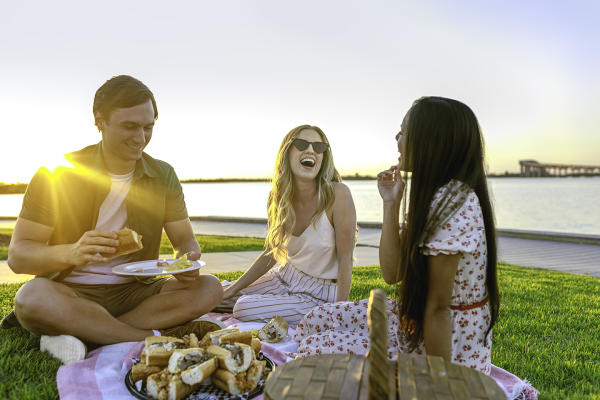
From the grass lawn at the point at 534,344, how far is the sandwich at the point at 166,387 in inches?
27.9

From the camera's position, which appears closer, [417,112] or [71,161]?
[417,112]

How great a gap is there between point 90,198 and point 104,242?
2.30ft

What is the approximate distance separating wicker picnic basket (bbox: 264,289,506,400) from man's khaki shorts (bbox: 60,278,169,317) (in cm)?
249

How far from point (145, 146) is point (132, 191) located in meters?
0.39

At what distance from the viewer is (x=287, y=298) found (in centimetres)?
472

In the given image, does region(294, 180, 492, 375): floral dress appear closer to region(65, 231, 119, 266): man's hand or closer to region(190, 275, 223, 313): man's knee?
region(190, 275, 223, 313): man's knee

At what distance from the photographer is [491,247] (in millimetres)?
2633

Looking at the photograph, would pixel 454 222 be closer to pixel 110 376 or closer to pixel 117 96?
pixel 110 376

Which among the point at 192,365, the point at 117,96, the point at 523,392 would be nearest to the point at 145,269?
the point at 192,365

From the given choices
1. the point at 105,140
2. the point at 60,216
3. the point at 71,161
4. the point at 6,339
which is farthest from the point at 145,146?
the point at 6,339

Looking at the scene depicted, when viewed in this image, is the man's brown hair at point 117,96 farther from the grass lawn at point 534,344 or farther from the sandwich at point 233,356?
the sandwich at point 233,356

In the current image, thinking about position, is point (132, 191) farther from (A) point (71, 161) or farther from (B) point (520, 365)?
(B) point (520, 365)

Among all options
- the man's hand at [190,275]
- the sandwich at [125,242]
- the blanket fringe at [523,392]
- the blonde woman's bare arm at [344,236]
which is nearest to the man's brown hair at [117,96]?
the sandwich at [125,242]

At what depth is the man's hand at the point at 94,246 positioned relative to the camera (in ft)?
10.9
